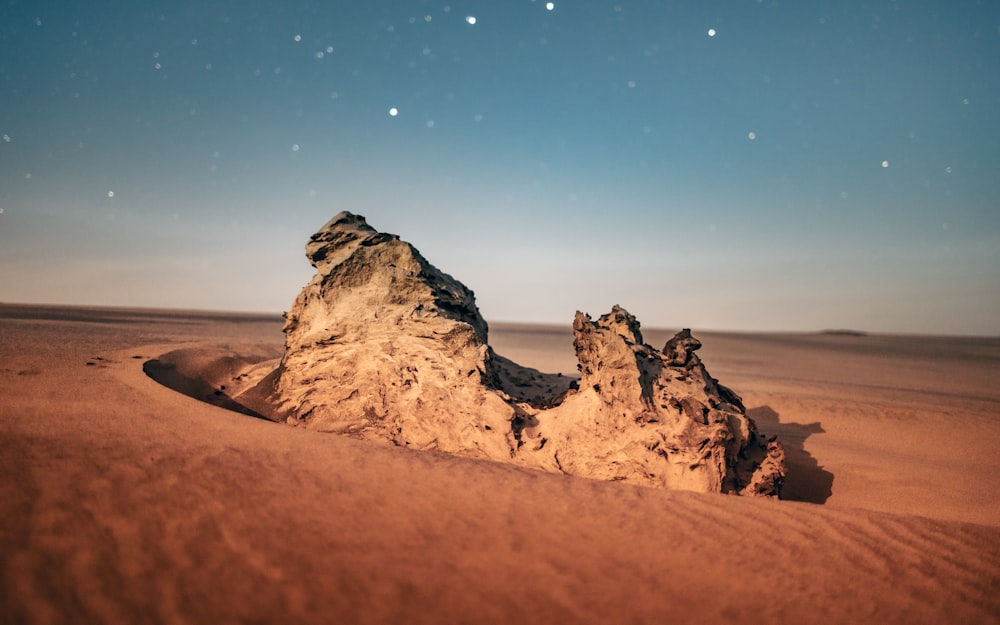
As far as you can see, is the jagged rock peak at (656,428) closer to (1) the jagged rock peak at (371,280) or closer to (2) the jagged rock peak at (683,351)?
(2) the jagged rock peak at (683,351)

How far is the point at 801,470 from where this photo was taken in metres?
7.28

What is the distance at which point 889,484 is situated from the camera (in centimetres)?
659

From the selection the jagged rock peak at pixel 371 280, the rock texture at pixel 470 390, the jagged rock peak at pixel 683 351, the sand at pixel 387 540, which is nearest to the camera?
the sand at pixel 387 540

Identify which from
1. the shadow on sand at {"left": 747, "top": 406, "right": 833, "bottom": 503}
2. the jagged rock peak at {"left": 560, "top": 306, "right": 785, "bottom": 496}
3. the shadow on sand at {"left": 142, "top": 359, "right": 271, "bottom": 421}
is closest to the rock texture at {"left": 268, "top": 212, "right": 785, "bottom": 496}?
the jagged rock peak at {"left": 560, "top": 306, "right": 785, "bottom": 496}

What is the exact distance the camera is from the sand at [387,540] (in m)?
2.85

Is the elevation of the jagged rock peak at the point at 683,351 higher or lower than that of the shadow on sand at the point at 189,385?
higher

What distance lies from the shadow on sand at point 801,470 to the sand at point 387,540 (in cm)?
79

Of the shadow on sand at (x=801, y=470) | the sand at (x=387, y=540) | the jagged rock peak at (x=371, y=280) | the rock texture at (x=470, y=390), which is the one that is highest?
the jagged rock peak at (x=371, y=280)

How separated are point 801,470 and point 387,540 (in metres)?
6.73

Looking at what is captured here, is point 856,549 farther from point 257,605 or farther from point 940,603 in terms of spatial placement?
point 257,605

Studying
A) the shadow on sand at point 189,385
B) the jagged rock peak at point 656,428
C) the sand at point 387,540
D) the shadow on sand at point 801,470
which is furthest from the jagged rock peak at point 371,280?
the shadow on sand at point 801,470

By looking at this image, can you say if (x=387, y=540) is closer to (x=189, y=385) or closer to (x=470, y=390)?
(x=470, y=390)

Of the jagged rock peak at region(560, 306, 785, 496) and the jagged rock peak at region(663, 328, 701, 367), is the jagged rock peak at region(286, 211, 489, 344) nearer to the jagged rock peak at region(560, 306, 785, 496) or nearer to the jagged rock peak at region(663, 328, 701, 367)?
the jagged rock peak at region(560, 306, 785, 496)

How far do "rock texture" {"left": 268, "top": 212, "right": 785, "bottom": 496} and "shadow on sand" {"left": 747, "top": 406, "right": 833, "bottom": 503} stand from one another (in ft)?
3.60
